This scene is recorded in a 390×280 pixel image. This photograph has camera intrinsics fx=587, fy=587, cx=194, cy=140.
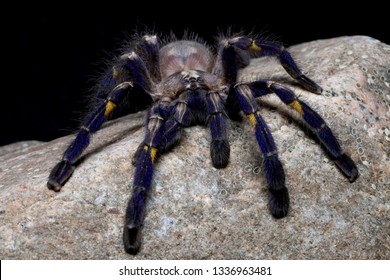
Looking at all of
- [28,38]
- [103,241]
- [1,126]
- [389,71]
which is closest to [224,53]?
[389,71]

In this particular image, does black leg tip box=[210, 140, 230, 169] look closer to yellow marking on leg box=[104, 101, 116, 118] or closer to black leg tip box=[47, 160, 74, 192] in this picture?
yellow marking on leg box=[104, 101, 116, 118]

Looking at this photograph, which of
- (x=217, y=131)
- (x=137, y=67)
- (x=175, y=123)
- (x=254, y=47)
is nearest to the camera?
(x=217, y=131)

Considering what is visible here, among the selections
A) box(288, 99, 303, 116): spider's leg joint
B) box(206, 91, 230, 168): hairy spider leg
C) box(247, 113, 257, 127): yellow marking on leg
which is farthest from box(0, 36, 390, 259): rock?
box(247, 113, 257, 127): yellow marking on leg

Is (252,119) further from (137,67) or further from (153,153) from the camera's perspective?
(137,67)

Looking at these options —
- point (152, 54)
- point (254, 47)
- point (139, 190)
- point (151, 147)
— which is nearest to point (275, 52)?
point (254, 47)

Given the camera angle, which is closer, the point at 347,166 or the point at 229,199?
the point at 229,199

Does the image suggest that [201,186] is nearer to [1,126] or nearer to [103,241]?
[103,241]

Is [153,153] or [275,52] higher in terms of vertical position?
[275,52]
